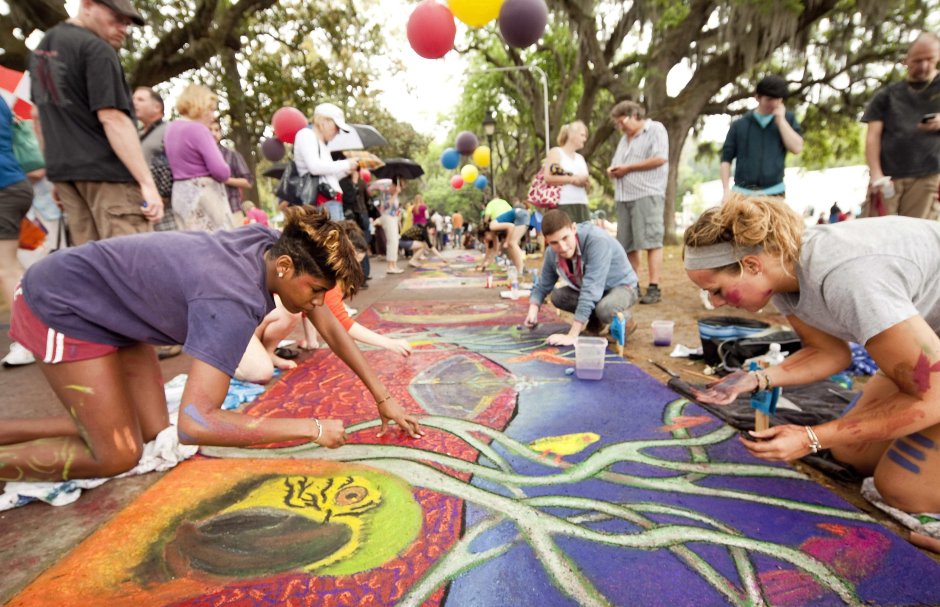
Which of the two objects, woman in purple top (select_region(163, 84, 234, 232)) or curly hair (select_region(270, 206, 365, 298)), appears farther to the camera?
woman in purple top (select_region(163, 84, 234, 232))

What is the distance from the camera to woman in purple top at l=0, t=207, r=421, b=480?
142cm

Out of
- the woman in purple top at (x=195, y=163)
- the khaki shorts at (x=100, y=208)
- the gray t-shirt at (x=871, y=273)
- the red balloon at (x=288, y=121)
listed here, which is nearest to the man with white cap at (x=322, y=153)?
the woman in purple top at (x=195, y=163)

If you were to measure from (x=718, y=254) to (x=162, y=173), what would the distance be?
3.60 metres

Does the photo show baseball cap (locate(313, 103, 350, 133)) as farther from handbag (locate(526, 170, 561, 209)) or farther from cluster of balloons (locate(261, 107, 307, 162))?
cluster of balloons (locate(261, 107, 307, 162))

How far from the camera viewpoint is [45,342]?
1582 millimetres

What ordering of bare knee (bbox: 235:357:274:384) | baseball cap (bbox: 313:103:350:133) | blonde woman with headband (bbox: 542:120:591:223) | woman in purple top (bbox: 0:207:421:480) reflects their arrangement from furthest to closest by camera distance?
blonde woman with headband (bbox: 542:120:591:223), baseball cap (bbox: 313:103:350:133), bare knee (bbox: 235:357:274:384), woman in purple top (bbox: 0:207:421:480)

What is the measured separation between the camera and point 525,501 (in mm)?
1613

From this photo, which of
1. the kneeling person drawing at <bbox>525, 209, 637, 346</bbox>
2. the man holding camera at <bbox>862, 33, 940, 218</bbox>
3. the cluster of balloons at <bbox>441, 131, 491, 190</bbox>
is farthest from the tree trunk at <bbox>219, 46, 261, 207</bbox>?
the man holding camera at <bbox>862, 33, 940, 218</bbox>

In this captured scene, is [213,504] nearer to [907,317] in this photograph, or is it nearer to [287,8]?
[907,317]

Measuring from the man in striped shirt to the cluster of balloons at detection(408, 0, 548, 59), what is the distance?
217cm

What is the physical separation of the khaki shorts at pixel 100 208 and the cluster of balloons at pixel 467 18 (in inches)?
170

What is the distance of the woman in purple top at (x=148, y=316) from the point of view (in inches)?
55.7

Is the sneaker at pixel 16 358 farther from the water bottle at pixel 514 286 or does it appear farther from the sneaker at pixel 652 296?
the sneaker at pixel 652 296

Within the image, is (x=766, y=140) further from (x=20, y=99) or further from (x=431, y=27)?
(x=20, y=99)
